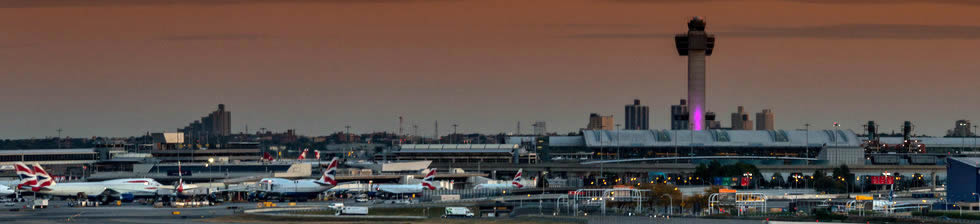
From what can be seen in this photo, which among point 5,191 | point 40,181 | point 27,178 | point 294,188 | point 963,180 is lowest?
point 5,191

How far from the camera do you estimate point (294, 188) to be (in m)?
181

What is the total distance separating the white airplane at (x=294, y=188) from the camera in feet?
587

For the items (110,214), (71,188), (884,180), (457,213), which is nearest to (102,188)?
(71,188)

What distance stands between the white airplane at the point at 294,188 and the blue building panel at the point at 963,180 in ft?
269

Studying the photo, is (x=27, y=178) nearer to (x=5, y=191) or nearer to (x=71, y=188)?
(x=71, y=188)

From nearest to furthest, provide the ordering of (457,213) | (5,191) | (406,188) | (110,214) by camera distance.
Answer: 1. (457,213)
2. (110,214)
3. (5,191)
4. (406,188)

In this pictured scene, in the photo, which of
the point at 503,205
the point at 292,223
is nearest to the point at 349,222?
the point at 292,223

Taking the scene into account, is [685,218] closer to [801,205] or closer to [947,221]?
[947,221]

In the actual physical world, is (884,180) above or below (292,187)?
above

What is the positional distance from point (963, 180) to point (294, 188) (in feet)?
282

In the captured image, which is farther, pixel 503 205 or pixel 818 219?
pixel 503 205

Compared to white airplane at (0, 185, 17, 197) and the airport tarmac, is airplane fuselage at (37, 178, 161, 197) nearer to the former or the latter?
white airplane at (0, 185, 17, 197)

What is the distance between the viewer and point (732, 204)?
12575 centimetres

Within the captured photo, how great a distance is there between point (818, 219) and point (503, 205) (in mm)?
44354
